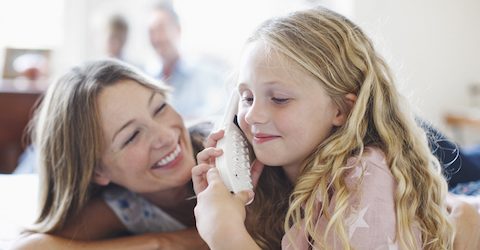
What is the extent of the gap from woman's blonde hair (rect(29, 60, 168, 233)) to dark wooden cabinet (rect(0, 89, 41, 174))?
1.29 meters

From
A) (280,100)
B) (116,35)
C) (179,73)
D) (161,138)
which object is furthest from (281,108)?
(116,35)

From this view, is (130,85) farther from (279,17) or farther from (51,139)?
(279,17)

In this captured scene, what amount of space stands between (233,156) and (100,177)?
397 mm

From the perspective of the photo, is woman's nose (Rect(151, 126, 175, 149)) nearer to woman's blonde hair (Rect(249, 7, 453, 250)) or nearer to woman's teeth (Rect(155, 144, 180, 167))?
woman's teeth (Rect(155, 144, 180, 167))

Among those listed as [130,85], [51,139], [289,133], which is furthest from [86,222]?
[289,133]

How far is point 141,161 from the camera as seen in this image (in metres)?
1.12

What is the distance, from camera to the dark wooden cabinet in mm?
2359

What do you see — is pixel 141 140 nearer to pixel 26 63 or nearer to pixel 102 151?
pixel 102 151

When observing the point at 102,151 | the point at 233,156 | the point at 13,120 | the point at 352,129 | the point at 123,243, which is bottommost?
the point at 13,120

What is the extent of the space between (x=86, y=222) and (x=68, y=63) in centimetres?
251

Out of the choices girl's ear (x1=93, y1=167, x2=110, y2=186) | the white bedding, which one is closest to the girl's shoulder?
girl's ear (x1=93, y1=167, x2=110, y2=186)

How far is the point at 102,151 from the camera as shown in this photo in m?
1.14

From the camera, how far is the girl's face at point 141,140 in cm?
111

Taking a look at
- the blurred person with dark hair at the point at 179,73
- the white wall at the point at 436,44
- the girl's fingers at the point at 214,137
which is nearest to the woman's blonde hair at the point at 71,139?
the girl's fingers at the point at 214,137
